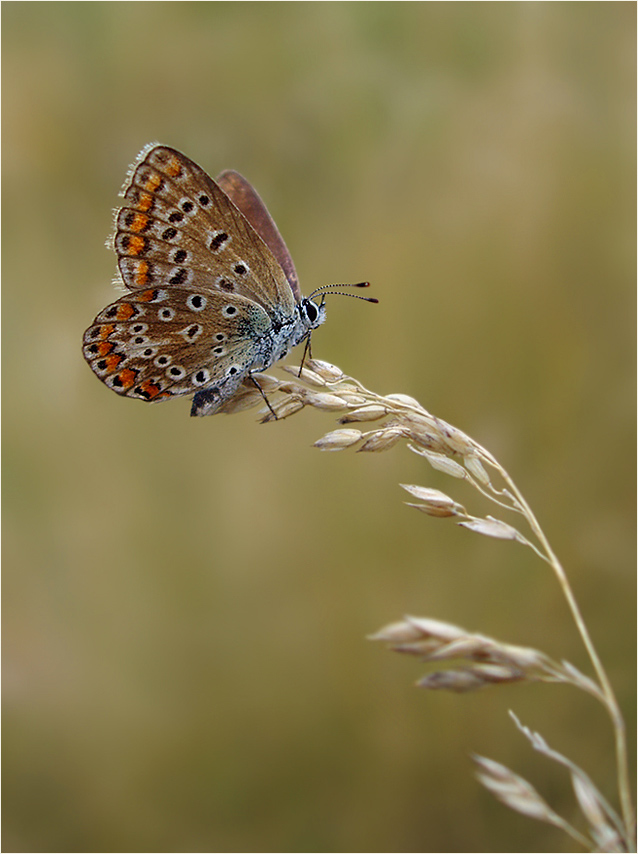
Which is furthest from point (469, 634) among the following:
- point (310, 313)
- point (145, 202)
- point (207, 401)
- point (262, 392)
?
point (145, 202)

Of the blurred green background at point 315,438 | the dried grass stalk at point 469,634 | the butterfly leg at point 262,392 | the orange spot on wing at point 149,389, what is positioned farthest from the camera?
the blurred green background at point 315,438

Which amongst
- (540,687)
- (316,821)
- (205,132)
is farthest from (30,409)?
(540,687)

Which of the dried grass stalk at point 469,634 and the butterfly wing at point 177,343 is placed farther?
the butterfly wing at point 177,343

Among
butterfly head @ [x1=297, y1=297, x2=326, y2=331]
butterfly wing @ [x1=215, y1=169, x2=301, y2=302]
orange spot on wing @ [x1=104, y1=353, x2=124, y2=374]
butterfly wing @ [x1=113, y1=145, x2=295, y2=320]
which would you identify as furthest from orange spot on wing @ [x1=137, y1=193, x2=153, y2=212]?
butterfly head @ [x1=297, y1=297, x2=326, y2=331]

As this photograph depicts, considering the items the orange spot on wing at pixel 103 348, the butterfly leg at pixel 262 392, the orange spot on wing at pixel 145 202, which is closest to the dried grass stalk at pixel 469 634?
the butterfly leg at pixel 262 392

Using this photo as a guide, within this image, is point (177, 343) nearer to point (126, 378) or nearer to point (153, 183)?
point (126, 378)

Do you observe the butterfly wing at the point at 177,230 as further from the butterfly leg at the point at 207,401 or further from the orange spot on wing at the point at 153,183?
the butterfly leg at the point at 207,401

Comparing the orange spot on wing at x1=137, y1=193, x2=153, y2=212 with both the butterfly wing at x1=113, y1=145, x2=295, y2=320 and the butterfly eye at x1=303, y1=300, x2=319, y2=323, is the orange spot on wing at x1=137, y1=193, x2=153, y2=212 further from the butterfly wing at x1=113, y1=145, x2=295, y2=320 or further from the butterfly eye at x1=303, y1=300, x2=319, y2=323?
the butterfly eye at x1=303, y1=300, x2=319, y2=323
